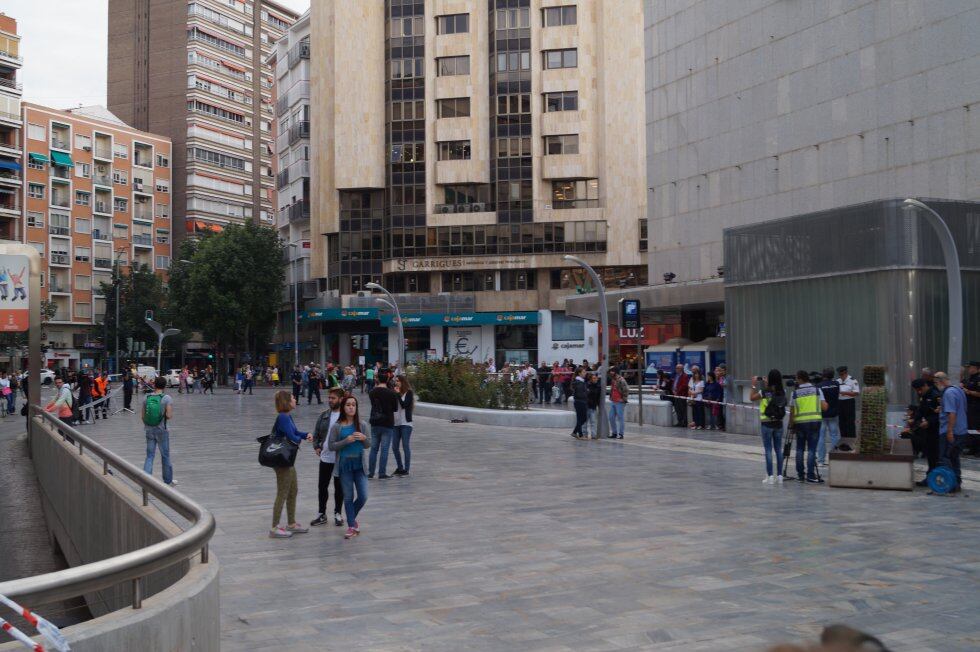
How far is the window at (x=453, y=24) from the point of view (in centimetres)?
6488

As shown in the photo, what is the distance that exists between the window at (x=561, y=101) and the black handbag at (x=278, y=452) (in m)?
55.0

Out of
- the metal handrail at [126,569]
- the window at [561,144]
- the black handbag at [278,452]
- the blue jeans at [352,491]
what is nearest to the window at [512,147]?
the window at [561,144]

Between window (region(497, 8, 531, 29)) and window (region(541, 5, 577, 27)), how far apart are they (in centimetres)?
102

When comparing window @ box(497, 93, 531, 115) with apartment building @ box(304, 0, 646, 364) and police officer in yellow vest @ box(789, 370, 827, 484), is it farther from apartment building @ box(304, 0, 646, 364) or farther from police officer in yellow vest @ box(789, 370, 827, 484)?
police officer in yellow vest @ box(789, 370, 827, 484)

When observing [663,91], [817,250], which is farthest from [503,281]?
[817,250]

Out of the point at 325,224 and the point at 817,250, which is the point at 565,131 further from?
the point at 817,250

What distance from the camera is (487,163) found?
64.6 meters

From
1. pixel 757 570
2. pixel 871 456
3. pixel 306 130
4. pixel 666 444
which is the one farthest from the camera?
pixel 306 130

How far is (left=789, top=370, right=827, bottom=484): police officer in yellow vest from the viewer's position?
14977 mm

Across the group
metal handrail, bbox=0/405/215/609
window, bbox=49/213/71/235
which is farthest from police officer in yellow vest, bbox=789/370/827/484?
window, bbox=49/213/71/235

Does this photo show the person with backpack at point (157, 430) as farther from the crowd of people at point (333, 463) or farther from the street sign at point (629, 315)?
the street sign at point (629, 315)

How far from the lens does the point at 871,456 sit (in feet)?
46.4

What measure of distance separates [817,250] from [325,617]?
21.1 meters

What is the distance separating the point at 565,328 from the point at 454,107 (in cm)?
1585
